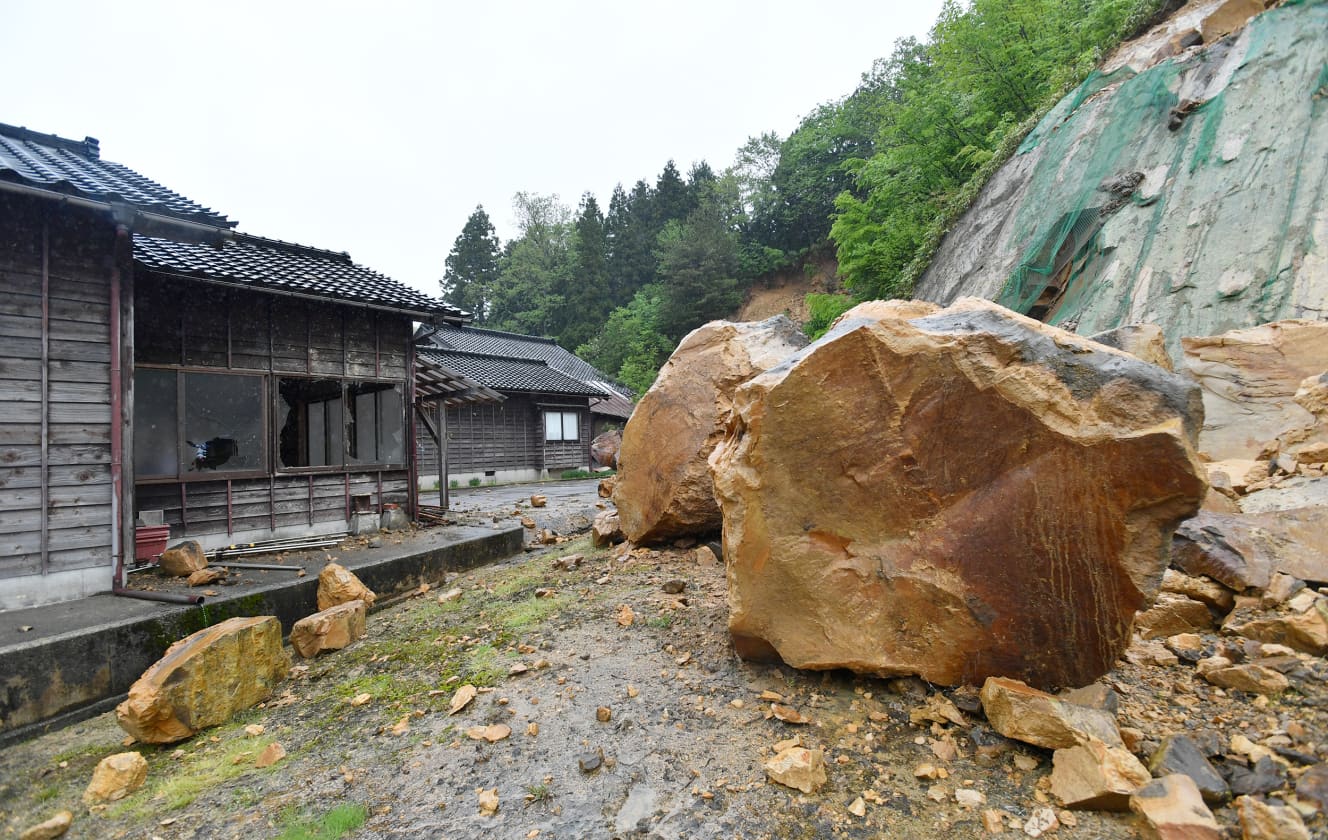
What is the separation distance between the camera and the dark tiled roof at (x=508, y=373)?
20656 millimetres

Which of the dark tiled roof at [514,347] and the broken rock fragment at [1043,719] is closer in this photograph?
the broken rock fragment at [1043,719]

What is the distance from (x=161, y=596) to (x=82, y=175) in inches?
167

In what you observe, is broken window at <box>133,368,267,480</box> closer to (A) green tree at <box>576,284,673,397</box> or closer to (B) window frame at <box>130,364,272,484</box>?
(B) window frame at <box>130,364,272,484</box>

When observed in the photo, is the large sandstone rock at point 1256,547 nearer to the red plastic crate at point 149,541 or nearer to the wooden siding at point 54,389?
the wooden siding at point 54,389

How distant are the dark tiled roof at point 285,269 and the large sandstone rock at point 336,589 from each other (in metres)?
4.01

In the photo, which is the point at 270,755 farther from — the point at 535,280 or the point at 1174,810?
the point at 535,280

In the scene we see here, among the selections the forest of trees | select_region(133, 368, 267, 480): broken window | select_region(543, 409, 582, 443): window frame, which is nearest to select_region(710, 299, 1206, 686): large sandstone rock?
select_region(133, 368, 267, 480): broken window

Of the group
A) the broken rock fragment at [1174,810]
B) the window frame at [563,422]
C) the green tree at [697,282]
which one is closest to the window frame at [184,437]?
the broken rock fragment at [1174,810]

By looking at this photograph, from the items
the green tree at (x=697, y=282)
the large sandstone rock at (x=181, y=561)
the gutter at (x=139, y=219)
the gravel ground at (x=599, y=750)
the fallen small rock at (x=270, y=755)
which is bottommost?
the fallen small rock at (x=270, y=755)

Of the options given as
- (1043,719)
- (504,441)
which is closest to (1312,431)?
(1043,719)

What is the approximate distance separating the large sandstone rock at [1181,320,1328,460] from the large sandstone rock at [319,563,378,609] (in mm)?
8538

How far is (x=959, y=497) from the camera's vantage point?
2.98 meters

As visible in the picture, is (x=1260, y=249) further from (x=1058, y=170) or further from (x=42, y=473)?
(x=42, y=473)

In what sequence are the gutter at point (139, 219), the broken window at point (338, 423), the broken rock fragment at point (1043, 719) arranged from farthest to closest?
the broken window at point (338, 423) → the gutter at point (139, 219) → the broken rock fragment at point (1043, 719)
